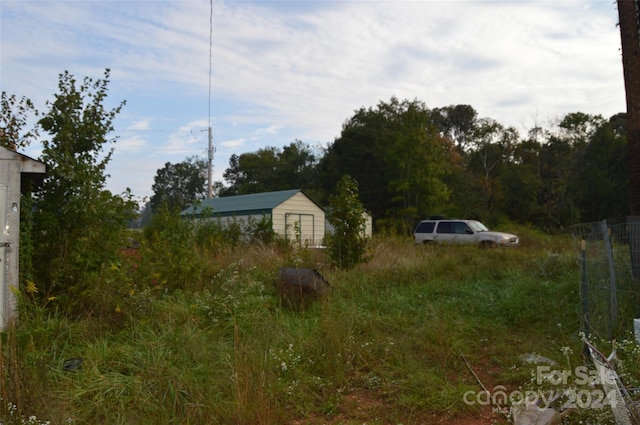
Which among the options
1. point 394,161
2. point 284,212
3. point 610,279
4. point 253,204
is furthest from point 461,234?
point 610,279

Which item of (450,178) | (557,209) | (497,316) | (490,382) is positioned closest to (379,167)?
(450,178)

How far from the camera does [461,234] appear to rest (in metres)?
20.7

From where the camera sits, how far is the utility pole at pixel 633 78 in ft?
26.2

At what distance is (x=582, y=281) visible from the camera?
6.06 meters

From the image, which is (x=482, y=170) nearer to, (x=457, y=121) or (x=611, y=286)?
(x=457, y=121)

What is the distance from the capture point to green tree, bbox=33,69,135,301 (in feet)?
21.4

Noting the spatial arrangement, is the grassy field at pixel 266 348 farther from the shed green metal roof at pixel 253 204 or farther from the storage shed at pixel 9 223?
the shed green metal roof at pixel 253 204

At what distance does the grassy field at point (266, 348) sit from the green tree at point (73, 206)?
0.30 m

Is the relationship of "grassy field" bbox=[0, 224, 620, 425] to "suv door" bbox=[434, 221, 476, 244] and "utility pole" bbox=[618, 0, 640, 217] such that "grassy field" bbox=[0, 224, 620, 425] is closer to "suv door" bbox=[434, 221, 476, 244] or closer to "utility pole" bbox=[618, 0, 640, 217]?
"utility pole" bbox=[618, 0, 640, 217]

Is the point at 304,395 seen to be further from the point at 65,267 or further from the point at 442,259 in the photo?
the point at 442,259

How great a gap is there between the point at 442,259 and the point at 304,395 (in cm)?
784

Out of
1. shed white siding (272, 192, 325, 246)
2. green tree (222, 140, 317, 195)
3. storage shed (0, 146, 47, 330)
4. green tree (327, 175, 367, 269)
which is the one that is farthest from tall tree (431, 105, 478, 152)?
storage shed (0, 146, 47, 330)

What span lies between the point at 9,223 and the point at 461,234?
1738 centimetres

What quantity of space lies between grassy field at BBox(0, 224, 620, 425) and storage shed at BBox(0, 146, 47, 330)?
0.28 meters
